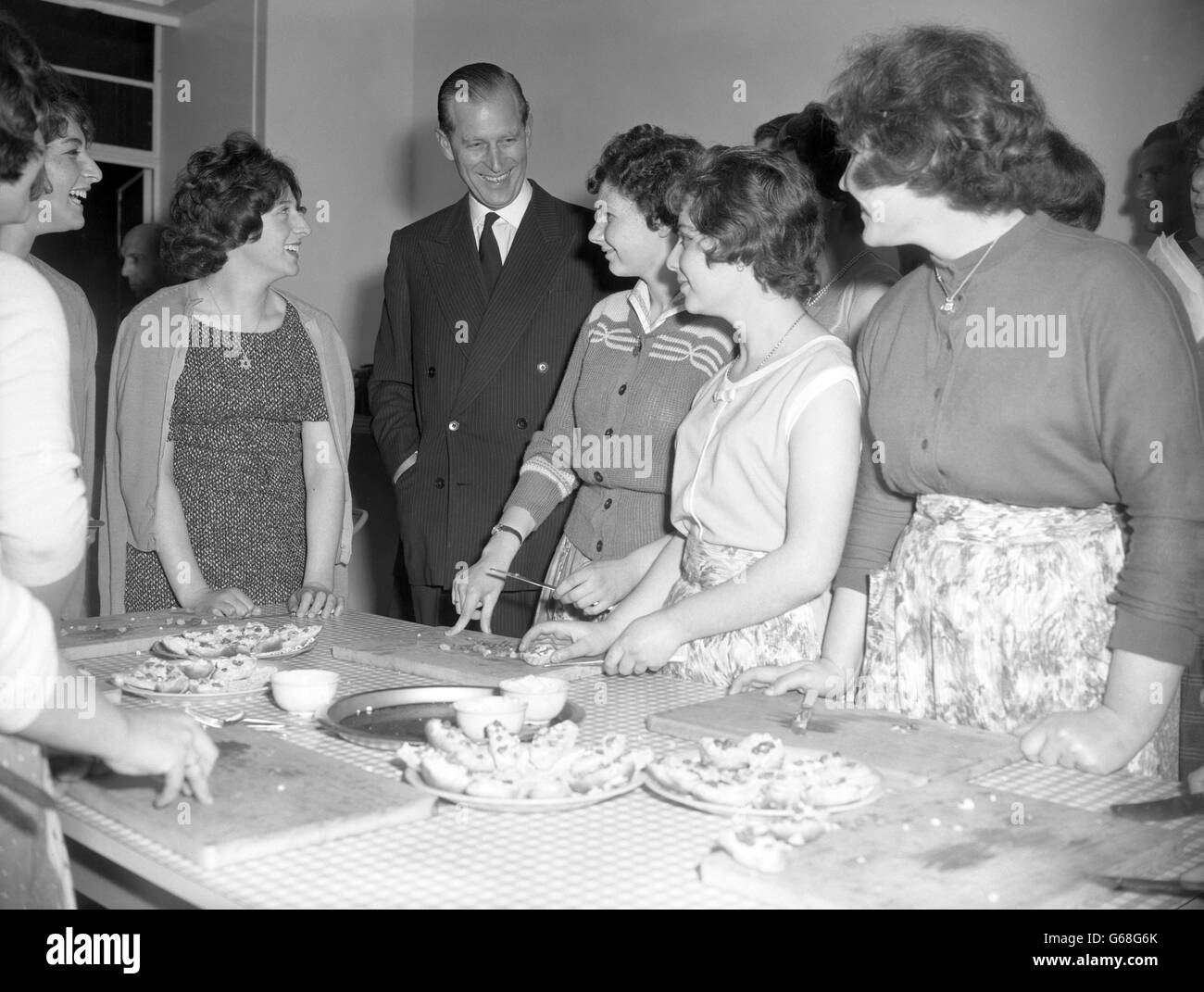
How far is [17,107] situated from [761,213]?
3.42 feet

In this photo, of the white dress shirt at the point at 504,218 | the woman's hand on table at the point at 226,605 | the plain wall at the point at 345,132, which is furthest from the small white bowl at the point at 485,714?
the plain wall at the point at 345,132

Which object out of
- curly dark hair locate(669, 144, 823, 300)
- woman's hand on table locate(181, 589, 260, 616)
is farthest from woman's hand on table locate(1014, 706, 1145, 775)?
woman's hand on table locate(181, 589, 260, 616)

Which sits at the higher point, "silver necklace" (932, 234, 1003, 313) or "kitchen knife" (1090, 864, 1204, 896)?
"silver necklace" (932, 234, 1003, 313)

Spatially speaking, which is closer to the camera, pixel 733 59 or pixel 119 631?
pixel 119 631

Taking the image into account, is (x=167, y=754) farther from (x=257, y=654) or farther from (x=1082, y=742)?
(x=1082, y=742)

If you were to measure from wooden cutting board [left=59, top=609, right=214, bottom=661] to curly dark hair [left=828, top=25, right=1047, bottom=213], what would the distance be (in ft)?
4.53

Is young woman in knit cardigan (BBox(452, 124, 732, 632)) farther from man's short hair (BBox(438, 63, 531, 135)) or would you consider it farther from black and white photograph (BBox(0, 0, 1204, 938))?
man's short hair (BBox(438, 63, 531, 135))

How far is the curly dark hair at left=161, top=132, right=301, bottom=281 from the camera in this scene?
8.87ft

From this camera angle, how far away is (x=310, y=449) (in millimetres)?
2803

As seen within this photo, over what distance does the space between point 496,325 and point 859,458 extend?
131 centimetres

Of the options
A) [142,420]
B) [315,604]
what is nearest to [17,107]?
[315,604]

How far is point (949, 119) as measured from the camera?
1.58m

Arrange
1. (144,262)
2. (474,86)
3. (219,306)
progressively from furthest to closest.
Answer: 1. (144,262)
2. (474,86)
3. (219,306)
